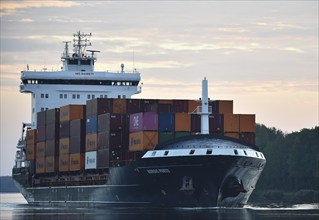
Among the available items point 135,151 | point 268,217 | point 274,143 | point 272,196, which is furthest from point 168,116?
point 274,143

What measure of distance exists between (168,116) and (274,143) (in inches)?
2744

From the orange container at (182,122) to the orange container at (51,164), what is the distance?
60.7 ft

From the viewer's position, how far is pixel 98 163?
97.6m

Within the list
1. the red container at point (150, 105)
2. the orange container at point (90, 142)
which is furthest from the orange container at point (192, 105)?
the orange container at point (90, 142)

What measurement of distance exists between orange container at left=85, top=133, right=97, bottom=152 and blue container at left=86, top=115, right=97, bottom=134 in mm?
344

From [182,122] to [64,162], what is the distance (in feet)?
51.8

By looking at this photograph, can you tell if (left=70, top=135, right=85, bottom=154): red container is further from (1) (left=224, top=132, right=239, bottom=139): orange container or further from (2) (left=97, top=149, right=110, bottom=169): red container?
(1) (left=224, top=132, right=239, bottom=139): orange container

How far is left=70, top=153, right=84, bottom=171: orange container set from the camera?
10194cm

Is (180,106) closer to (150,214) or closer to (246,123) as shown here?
(246,123)

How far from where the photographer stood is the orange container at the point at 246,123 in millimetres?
95062

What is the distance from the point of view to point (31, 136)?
11606 centimetres

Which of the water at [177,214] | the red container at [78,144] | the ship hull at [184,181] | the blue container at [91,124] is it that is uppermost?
the blue container at [91,124]

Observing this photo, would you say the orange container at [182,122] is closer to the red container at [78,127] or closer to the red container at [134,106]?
the red container at [134,106]

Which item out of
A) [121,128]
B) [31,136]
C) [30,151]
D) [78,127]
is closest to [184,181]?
[121,128]
